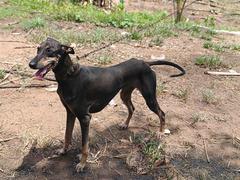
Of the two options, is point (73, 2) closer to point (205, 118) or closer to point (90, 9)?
point (90, 9)

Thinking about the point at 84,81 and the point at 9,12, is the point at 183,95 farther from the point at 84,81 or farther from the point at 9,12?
the point at 9,12

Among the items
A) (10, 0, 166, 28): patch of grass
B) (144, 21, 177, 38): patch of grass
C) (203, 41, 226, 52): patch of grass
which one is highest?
(10, 0, 166, 28): patch of grass

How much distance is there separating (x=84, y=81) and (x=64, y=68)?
0.95 feet

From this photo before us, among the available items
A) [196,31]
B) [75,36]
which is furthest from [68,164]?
[196,31]

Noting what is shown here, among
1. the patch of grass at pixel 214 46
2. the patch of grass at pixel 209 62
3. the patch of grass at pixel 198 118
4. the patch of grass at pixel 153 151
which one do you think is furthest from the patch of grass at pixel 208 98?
the patch of grass at pixel 214 46

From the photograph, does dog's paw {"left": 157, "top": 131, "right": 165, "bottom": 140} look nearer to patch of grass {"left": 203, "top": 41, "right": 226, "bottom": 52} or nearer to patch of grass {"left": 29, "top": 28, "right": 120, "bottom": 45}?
patch of grass {"left": 29, "top": 28, "right": 120, "bottom": 45}

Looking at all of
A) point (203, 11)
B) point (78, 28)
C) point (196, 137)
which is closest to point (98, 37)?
point (78, 28)

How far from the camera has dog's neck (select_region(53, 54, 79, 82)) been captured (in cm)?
360

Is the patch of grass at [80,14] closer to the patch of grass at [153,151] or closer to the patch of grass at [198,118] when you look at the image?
the patch of grass at [198,118]

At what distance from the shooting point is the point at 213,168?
14.4ft

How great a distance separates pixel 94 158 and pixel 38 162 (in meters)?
0.59

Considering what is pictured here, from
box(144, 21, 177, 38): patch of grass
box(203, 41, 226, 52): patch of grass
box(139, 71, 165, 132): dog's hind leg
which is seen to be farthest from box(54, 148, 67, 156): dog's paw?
box(203, 41, 226, 52): patch of grass

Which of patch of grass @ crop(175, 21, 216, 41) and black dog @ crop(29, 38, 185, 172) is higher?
black dog @ crop(29, 38, 185, 172)

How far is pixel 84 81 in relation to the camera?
384cm
